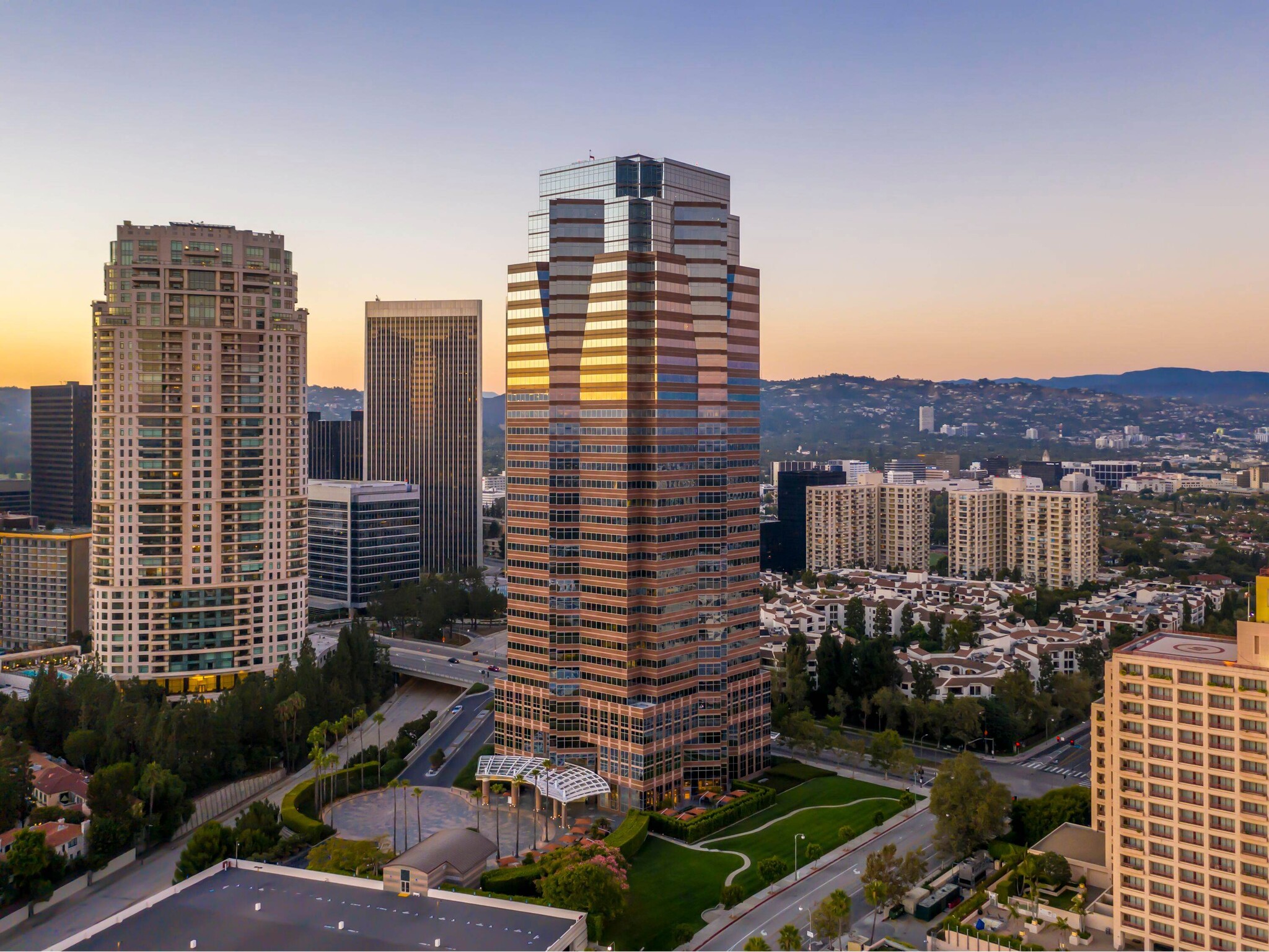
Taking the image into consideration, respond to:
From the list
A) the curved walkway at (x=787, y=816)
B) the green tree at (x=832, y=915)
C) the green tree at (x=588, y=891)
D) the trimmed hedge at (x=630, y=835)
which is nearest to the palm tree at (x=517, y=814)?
the trimmed hedge at (x=630, y=835)

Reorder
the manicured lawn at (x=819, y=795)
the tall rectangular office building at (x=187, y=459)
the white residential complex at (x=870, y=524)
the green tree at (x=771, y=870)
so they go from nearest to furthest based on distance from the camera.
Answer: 1. the green tree at (x=771, y=870)
2. the manicured lawn at (x=819, y=795)
3. the tall rectangular office building at (x=187, y=459)
4. the white residential complex at (x=870, y=524)

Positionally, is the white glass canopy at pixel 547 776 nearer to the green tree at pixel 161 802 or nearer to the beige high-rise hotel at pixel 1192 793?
the green tree at pixel 161 802

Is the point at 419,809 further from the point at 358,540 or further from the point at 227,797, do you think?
the point at 358,540

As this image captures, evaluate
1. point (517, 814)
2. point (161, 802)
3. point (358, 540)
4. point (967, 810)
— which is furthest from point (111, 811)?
point (358, 540)

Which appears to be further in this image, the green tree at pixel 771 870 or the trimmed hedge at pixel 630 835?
the trimmed hedge at pixel 630 835

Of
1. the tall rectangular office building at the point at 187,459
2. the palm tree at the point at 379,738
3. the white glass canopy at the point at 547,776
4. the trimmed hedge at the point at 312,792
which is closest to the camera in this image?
the trimmed hedge at the point at 312,792

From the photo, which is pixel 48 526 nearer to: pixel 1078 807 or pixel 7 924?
pixel 7 924

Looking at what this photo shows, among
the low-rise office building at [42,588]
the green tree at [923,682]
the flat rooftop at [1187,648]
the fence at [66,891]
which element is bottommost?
the fence at [66,891]
